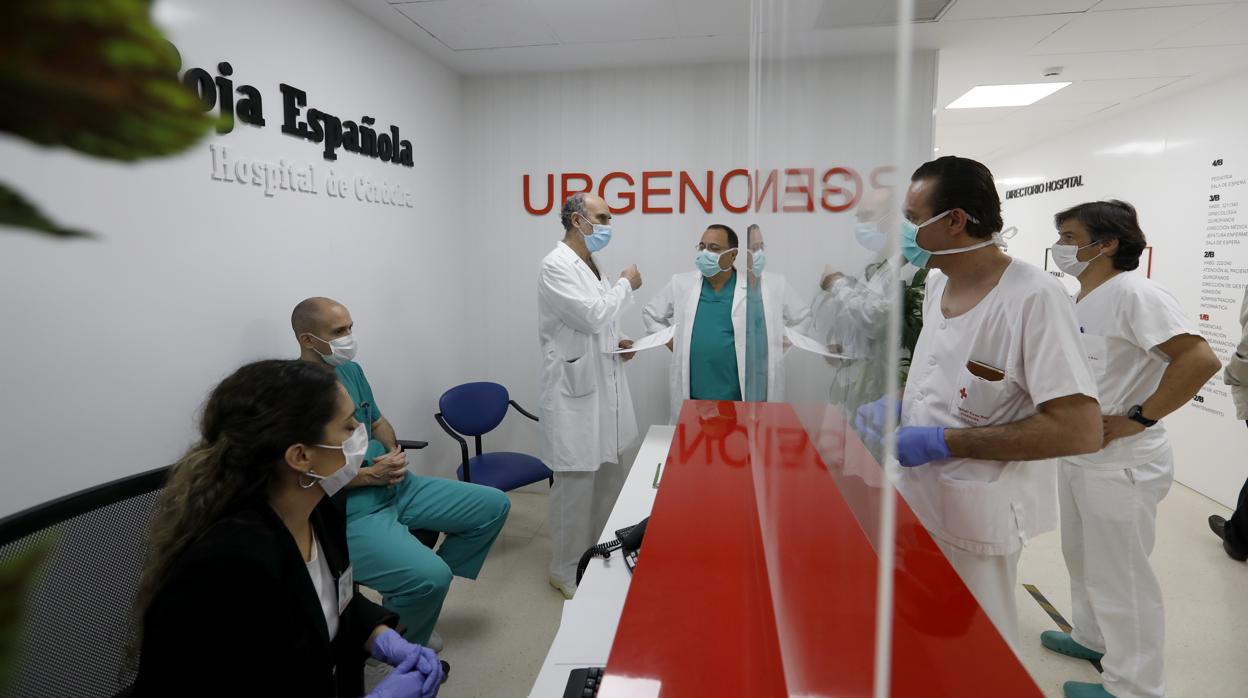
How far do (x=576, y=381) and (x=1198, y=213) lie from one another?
462 centimetres

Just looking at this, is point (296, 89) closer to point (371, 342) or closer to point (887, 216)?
point (371, 342)

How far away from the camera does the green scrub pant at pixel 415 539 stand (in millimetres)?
2346

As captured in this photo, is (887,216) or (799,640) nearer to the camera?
(887,216)

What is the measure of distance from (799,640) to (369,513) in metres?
2.15

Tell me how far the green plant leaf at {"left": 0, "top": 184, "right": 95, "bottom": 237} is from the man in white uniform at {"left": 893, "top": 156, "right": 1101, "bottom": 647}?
4.36ft

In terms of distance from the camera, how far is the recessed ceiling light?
443 cm

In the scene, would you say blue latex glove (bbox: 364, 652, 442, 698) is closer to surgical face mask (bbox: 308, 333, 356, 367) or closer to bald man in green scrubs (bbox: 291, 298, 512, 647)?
bald man in green scrubs (bbox: 291, 298, 512, 647)

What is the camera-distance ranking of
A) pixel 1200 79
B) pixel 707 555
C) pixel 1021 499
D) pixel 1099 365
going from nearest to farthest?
pixel 707 555 → pixel 1021 499 → pixel 1099 365 → pixel 1200 79

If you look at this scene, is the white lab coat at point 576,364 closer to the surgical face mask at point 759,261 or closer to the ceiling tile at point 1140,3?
the surgical face mask at point 759,261

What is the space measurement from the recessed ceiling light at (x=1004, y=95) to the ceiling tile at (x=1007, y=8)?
139 centimetres

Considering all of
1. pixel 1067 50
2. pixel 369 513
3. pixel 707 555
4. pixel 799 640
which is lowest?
pixel 369 513

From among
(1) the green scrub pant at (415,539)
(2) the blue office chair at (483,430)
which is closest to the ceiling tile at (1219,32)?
(2) the blue office chair at (483,430)

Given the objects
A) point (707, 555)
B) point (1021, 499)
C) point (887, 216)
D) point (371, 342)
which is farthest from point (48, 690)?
point (371, 342)

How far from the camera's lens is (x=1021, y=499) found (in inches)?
61.4
